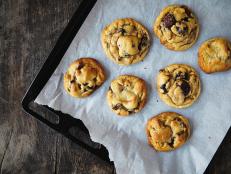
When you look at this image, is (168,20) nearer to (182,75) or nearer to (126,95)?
(182,75)

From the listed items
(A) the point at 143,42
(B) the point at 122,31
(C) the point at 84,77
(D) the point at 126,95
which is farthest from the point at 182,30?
(C) the point at 84,77

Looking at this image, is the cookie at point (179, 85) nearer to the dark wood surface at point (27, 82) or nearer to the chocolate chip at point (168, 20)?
the chocolate chip at point (168, 20)

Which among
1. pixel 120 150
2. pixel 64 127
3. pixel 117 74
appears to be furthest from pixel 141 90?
pixel 64 127

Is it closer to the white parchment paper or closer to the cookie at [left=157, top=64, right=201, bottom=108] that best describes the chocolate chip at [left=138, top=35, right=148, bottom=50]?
the white parchment paper

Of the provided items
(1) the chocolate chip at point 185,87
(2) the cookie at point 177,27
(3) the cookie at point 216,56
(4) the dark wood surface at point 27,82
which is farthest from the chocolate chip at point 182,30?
(4) the dark wood surface at point 27,82

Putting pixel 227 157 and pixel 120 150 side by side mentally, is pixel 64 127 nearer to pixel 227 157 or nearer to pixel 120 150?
pixel 120 150
